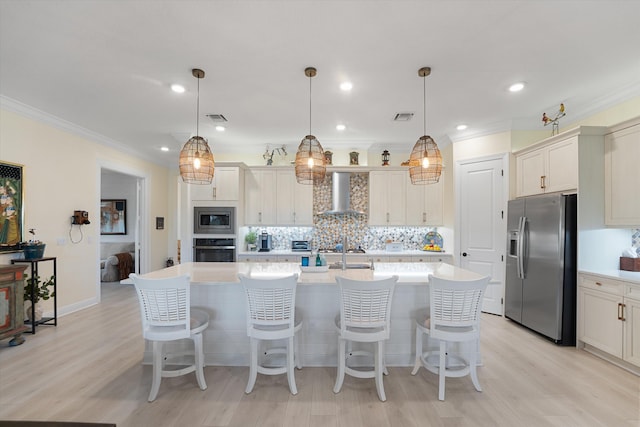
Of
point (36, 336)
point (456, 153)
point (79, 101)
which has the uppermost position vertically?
point (79, 101)

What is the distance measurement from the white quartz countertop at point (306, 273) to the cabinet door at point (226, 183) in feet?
6.54

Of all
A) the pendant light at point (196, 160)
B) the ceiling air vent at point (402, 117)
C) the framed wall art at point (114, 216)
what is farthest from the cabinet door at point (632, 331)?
the framed wall art at point (114, 216)

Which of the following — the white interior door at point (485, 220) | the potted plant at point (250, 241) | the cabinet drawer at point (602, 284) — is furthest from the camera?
the potted plant at point (250, 241)

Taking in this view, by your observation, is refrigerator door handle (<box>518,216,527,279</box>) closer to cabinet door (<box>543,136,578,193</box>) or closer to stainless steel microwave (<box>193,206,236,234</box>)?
cabinet door (<box>543,136,578,193</box>)

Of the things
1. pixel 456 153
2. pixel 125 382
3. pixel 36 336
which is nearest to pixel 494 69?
pixel 456 153

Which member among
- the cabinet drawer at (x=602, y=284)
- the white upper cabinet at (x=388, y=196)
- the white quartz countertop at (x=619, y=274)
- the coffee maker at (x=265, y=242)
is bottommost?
the cabinet drawer at (x=602, y=284)

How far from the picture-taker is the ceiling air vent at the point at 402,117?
13.1 ft

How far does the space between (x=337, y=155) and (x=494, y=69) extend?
3.00 meters

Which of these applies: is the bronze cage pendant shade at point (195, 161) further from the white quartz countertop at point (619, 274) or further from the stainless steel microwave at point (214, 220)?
the white quartz countertop at point (619, 274)

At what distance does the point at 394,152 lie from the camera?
18.7 ft

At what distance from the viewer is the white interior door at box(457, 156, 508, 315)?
14.2 feet

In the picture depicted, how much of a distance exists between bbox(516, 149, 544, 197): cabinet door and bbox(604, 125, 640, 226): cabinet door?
64 cm

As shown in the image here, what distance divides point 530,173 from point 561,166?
51cm

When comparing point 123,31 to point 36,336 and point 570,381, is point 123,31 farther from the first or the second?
point 570,381
